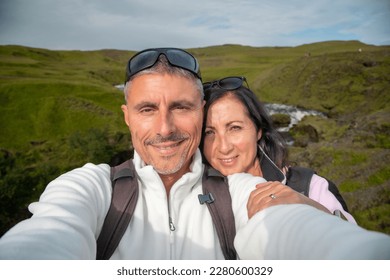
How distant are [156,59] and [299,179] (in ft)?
6.28

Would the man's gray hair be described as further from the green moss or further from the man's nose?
the green moss

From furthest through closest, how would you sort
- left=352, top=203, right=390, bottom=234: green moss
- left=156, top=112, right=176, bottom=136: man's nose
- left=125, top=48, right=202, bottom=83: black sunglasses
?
left=352, top=203, right=390, bottom=234: green moss, left=125, top=48, right=202, bottom=83: black sunglasses, left=156, top=112, right=176, bottom=136: man's nose

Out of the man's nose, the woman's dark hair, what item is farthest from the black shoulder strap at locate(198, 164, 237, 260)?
the woman's dark hair

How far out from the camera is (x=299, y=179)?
3.01 metres

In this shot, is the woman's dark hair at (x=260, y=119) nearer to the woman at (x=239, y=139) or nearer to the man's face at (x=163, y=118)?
the woman at (x=239, y=139)

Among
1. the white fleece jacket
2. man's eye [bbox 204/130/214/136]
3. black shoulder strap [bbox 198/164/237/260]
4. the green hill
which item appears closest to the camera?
the white fleece jacket

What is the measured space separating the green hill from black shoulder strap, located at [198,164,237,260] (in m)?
4.90

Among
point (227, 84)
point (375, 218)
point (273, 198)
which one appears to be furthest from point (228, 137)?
point (375, 218)

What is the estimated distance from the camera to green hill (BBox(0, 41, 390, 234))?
7680 millimetres

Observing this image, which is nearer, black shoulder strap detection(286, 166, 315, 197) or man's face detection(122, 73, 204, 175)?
man's face detection(122, 73, 204, 175)
